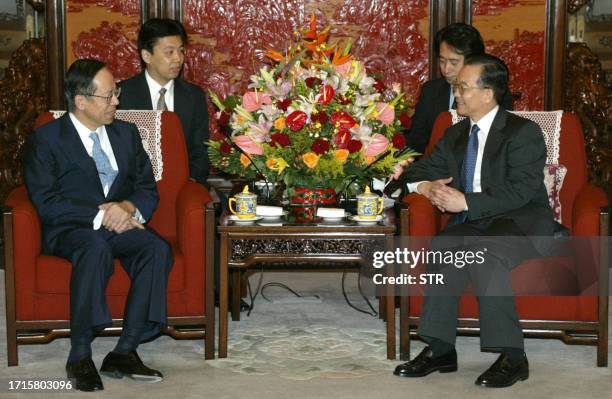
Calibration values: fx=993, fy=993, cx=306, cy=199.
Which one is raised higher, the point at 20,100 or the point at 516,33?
the point at 516,33

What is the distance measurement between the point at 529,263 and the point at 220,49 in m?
2.88

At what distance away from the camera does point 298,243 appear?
4121 millimetres

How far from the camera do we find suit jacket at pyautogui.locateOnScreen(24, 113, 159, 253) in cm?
414

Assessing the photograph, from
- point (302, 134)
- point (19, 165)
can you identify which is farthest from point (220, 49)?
point (302, 134)

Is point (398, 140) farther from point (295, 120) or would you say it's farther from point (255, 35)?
point (255, 35)

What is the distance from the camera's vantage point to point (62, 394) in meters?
3.74

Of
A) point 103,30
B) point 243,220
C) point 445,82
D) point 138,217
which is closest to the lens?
point 243,220

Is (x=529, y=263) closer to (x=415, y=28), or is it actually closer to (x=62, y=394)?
(x=62, y=394)

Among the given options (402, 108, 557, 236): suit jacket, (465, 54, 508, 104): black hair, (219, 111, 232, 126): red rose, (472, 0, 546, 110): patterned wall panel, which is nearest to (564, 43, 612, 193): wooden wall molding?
(472, 0, 546, 110): patterned wall panel

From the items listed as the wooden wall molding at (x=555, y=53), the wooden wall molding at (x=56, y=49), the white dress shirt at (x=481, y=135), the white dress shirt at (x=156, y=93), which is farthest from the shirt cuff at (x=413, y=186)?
the wooden wall molding at (x=56, y=49)

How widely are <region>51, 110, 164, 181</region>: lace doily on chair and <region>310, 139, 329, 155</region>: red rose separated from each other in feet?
3.28

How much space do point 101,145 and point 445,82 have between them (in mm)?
2024

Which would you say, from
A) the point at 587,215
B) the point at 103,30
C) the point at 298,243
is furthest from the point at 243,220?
the point at 103,30

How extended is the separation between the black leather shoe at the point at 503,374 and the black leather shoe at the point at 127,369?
1276 mm
